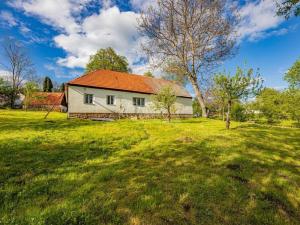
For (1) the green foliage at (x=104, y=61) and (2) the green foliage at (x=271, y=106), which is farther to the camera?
(1) the green foliage at (x=104, y=61)

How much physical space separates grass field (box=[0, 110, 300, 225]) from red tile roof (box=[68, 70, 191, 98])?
14.4m

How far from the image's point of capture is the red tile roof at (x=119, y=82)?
20.7 meters

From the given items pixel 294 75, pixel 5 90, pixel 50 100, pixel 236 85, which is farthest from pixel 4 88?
pixel 294 75

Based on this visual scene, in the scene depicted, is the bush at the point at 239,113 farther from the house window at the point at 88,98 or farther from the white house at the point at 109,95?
the house window at the point at 88,98

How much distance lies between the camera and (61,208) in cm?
304

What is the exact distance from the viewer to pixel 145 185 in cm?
403

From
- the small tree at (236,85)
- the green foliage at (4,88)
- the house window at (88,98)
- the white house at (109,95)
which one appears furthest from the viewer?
the green foliage at (4,88)

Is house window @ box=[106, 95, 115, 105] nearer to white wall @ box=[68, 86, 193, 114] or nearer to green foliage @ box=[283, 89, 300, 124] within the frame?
white wall @ box=[68, 86, 193, 114]

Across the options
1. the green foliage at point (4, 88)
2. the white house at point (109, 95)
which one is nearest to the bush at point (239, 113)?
the white house at point (109, 95)

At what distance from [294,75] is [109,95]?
26.5 m

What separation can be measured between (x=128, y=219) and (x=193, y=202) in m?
1.34

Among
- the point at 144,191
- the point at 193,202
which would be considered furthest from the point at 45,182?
the point at 193,202

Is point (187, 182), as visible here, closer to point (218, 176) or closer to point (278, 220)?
point (218, 176)

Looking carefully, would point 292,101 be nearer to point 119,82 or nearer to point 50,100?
point 119,82
